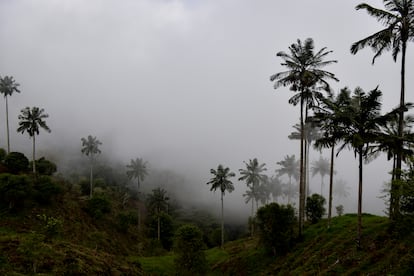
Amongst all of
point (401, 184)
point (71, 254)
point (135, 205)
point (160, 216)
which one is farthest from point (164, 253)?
point (135, 205)

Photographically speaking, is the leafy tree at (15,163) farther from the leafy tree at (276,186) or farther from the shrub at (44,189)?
the leafy tree at (276,186)

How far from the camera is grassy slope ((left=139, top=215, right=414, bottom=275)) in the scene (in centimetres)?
2508

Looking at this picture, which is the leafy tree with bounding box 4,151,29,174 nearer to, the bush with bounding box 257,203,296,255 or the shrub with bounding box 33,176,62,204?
the shrub with bounding box 33,176,62,204

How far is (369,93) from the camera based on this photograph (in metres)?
30.5

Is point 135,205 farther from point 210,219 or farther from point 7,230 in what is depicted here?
point 7,230

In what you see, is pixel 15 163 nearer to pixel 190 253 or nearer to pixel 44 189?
pixel 44 189

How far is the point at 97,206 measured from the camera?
91062 millimetres

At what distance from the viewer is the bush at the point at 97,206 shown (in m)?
89.8

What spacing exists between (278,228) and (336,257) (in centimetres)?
1474

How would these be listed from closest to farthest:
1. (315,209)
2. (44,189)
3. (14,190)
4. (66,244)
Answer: (66,244) → (315,209) → (14,190) → (44,189)

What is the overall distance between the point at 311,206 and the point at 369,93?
32.3 meters

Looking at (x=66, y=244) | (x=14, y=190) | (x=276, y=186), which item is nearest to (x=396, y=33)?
(x=66, y=244)

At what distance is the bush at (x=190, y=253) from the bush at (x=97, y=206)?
157 feet

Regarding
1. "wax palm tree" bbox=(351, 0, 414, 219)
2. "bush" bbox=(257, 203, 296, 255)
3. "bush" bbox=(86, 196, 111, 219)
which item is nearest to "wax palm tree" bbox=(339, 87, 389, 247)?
"wax palm tree" bbox=(351, 0, 414, 219)
